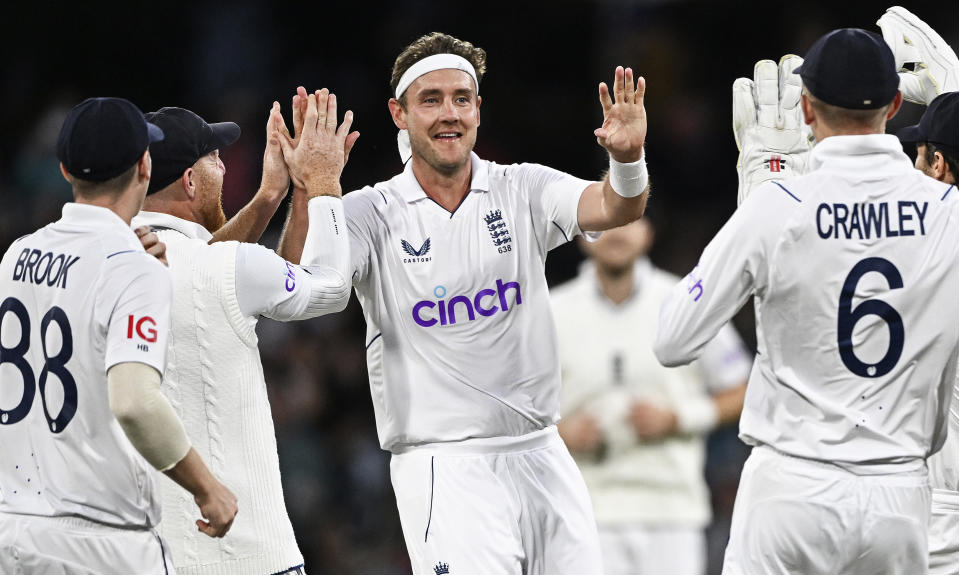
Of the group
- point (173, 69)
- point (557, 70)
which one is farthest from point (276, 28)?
point (557, 70)

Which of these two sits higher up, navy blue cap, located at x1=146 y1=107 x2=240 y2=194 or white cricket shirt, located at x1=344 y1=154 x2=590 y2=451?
navy blue cap, located at x1=146 y1=107 x2=240 y2=194

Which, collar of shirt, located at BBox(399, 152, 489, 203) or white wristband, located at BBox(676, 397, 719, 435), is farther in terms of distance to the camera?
white wristband, located at BBox(676, 397, 719, 435)

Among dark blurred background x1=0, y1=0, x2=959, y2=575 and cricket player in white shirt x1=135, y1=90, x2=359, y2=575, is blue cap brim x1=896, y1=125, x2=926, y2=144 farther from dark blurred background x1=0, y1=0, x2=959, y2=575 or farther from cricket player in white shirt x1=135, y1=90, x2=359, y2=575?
dark blurred background x1=0, y1=0, x2=959, y2=575

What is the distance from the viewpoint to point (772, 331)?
4.65 metres

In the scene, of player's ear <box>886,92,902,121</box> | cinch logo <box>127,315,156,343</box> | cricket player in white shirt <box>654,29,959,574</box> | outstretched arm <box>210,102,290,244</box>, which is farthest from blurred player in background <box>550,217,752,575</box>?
cinch logo <box>127,315,156,343</box>

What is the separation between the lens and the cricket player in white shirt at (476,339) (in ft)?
18.0

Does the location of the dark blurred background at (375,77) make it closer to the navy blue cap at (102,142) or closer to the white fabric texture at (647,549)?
the white fabric texture at (647,549)

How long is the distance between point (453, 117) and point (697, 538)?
364 centimetres

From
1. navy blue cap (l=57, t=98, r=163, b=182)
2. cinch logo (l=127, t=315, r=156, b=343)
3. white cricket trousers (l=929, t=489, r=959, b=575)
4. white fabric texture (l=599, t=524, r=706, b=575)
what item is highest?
navy blue cap (l=57, t=98, r=163, b=182)

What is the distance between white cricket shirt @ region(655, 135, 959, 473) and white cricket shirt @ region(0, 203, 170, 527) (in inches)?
70.3

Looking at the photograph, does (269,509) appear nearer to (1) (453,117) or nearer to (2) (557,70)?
(1) (453,117)

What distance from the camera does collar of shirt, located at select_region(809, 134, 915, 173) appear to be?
4605mm

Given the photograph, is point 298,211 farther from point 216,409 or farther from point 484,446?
point 484,446

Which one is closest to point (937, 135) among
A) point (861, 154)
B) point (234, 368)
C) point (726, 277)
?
point (861, 154)
